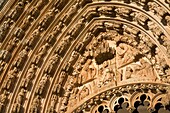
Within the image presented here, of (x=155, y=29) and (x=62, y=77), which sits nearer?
(x=155, y=29)

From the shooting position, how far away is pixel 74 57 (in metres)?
7.80

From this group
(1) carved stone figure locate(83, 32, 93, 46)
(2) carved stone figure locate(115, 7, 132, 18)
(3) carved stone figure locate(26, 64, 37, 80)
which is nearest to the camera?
(2) carved stone figure locate(115, 7, 132, 18)

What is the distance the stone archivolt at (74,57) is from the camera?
724 cm

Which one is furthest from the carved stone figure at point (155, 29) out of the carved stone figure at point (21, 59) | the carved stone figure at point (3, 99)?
the carved stone figure at point (3, 99)

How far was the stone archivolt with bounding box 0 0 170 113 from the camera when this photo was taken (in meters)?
7.24

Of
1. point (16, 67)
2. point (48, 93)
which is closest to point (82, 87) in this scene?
point (48, 93)

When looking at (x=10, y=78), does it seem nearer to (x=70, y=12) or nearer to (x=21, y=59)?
(x=21, y=59)

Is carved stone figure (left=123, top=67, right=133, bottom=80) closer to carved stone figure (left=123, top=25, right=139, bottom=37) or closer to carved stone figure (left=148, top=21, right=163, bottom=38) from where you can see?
carved stone figure (left=123, top=25, right=139, bottom=37)

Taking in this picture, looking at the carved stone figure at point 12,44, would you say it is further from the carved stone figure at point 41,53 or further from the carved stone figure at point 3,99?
the carved stone figure at point 3,99

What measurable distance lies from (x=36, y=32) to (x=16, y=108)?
4.26 feet

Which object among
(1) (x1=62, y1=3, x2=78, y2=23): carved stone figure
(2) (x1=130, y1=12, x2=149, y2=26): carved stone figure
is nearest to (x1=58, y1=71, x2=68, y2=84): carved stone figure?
(1) (x1=62, y1=3, x2=78, y2=23): carved stone figure

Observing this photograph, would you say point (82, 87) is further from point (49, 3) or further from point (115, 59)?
point (49, 3)

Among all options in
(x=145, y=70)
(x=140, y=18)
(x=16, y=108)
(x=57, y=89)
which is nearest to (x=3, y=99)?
(x=16, y=108)

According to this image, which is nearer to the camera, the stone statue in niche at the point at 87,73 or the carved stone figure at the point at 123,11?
the carved stone figure at the point at 123,11
